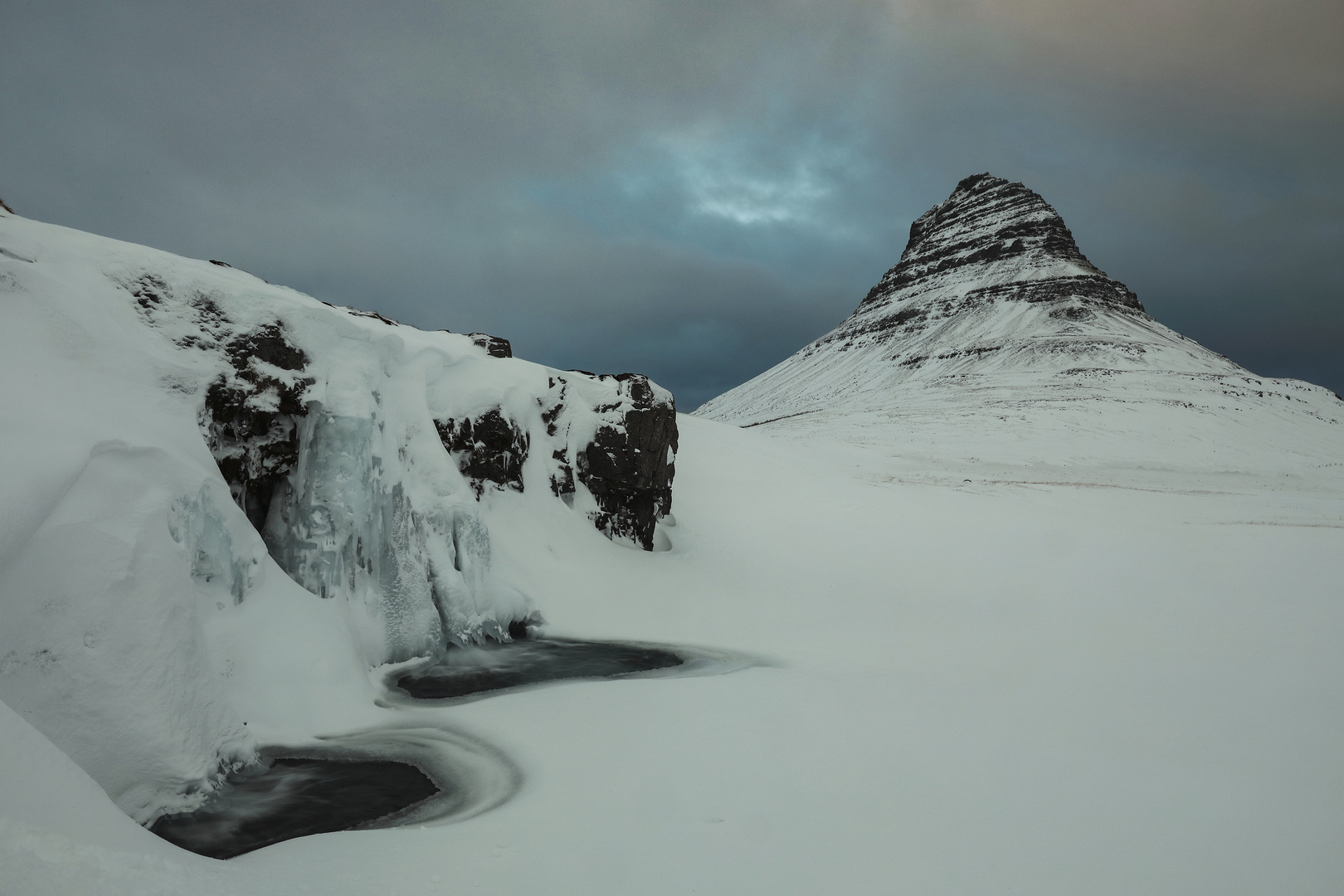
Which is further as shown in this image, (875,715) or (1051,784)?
(875,715)

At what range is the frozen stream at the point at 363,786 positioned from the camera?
16.2 ft

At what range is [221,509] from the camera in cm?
696

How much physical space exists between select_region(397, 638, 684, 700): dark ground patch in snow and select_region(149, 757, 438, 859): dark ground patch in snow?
78.3 inches

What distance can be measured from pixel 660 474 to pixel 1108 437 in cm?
3861

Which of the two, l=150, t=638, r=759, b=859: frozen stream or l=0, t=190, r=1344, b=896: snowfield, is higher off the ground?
l=0, t=190, r=1344, b=896: snowfield

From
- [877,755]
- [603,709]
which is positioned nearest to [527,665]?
[603,709]

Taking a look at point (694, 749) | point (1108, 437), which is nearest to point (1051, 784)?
point (694, 749)

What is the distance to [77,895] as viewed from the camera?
117 inches

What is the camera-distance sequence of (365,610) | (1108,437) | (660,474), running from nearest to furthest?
(365,610) → (660,474) → (1108,437)

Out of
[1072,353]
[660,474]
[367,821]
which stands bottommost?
[367,821]

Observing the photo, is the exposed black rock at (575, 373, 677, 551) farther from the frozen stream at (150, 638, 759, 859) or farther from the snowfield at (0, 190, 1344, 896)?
the frozen stream at (150, 638, 759, 859)

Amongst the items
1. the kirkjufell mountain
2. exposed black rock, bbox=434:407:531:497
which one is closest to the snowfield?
exposed black rock, bbox=434:407:531:497

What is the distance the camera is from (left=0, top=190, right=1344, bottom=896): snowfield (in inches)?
171

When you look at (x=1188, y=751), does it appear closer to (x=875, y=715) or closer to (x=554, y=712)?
(x=875, y=715)
